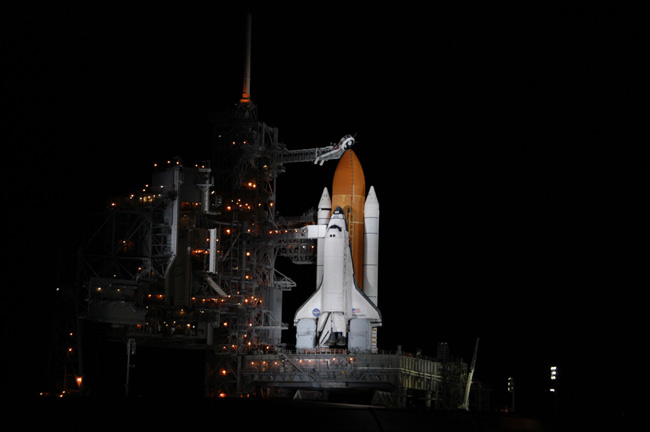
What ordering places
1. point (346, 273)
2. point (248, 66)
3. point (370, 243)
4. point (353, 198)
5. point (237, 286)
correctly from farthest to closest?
point (248, 66) < point (237, 286) < point (353, 198) < point (370, 243) < point (346, 273)

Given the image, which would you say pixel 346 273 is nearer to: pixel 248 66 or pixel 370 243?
pixel 370 243

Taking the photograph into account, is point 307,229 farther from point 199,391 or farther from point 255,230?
point 199,391

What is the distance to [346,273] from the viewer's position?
5872cm

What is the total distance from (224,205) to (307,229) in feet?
17.6

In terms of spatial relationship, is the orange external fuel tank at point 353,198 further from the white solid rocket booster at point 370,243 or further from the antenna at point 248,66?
the antenna at point 248,66

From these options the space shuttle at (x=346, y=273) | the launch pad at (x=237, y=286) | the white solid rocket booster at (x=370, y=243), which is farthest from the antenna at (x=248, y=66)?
the white solid rocket booster at (x=370, y=243)

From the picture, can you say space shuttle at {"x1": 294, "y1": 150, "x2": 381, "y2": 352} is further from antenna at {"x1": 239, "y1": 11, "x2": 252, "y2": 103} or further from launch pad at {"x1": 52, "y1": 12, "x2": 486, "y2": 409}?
antenna at {"x1": 239, "y1": 11, "x2": 252, "y2": 103}

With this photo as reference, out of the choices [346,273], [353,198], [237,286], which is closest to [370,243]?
[353,198]

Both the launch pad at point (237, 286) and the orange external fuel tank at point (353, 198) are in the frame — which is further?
the orange external fuel tank at point (353, 198)

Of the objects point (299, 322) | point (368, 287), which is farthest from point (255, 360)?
point (368, 287)

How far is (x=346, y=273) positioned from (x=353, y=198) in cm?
524

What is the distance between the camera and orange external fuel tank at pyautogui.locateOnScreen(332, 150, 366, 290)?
6125cm

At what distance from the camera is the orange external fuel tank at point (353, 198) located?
201ft

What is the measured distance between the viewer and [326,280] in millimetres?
58469
